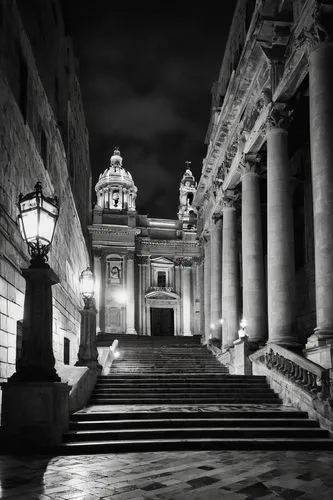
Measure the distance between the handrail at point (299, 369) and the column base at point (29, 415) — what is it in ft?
19.9

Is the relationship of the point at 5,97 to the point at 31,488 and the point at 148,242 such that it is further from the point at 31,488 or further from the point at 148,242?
the point at 148,242

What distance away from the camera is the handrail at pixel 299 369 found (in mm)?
11930

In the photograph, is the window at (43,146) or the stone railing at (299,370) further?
the window at (43,146)

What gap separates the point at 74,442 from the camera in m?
10.0

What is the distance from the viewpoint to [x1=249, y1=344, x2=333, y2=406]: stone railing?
468 inches

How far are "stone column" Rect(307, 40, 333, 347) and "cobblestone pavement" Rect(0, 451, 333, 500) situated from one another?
4.97 meters

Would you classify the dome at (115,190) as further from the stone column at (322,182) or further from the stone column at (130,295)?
the stone column at (322,182)

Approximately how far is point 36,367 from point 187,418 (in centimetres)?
399

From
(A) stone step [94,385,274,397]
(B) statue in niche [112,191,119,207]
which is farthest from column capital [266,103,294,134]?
(B) statue in niche [112,191,119,207]

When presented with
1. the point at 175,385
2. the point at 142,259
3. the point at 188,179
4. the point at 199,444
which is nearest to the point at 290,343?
the point at 175,385

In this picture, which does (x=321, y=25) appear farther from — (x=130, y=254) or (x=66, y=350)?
(x=130, y=254)

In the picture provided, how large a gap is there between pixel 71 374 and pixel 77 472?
19.4ft

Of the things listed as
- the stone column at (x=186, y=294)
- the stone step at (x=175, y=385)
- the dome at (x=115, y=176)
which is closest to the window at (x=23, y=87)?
the stone step at (x=175, y=385)

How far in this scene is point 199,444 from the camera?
10055 millimetres
